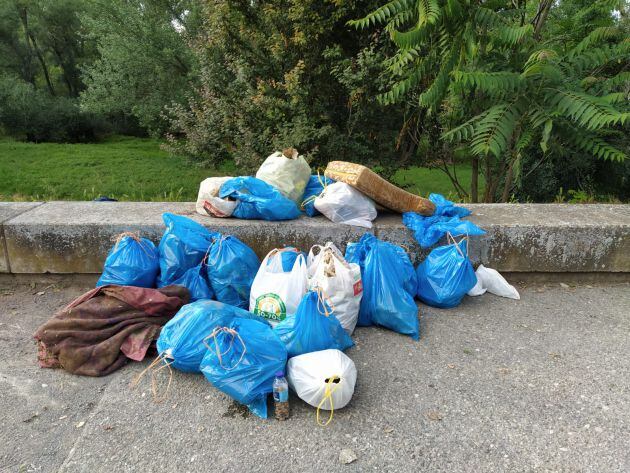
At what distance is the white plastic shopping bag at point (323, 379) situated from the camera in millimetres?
2232

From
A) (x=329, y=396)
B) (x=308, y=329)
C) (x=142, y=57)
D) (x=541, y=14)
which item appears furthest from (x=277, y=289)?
(x=142, y=57)

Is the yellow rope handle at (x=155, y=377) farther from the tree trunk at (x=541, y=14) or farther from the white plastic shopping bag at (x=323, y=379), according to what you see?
the tree trunk at (x=541, y=14)

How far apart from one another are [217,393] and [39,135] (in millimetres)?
18863

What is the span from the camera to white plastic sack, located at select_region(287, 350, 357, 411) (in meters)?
2.23

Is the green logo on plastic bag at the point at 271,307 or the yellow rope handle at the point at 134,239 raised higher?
the yellow rope handle at the point at 134,239

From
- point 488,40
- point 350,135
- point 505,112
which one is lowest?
point 350,135

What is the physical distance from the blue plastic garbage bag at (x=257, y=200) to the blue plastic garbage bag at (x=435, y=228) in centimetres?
93

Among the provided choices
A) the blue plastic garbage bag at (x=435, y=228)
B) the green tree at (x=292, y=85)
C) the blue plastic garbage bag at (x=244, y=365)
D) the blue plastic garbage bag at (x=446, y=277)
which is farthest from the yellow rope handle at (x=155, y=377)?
the green tree at (x=292, y=85)

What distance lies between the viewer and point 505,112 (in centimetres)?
387

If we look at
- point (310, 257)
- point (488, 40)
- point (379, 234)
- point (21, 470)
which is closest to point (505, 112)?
point (488, 40)

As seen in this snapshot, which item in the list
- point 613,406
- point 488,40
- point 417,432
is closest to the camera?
point 417,432

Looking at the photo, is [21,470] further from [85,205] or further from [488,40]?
[488,40]

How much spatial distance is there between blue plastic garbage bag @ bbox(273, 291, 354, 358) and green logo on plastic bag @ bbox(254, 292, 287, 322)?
23 centimetres

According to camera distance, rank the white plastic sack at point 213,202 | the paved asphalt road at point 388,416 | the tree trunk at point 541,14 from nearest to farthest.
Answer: the paved asphalt road at point 388,416 → the white plastic sack at point 213,202 → the tree trunk at point 541,14
